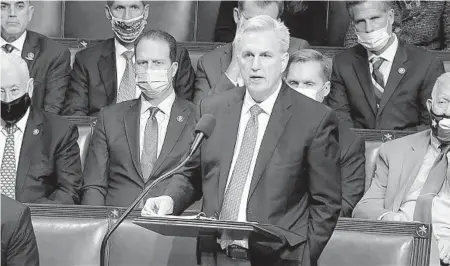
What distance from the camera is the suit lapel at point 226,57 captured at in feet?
13.1

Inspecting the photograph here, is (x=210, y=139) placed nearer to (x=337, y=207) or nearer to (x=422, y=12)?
(x=337, y=207)

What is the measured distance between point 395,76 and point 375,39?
0.17 metres

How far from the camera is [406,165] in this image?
3.36m

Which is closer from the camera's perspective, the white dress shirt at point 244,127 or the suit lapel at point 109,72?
the white dress shirt at point 244,127

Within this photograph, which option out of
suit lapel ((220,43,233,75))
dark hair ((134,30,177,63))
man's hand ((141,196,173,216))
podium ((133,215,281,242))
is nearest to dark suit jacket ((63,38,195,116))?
suit lapel ((220,43,233,75))

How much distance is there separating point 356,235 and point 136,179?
963 mm

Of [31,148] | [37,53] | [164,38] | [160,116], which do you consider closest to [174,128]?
[160,116]

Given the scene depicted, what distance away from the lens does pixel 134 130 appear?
3539 mm

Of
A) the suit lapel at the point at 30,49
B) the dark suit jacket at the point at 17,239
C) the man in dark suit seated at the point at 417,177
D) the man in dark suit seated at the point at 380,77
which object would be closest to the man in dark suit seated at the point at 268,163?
the dark suit jacket at the point at 17,239

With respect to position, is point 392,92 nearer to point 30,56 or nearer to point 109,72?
point 109,72

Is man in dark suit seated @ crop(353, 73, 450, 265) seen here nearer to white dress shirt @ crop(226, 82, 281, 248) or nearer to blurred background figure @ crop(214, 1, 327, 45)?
white dress shirt @ crop(226, 82, 281, 248)

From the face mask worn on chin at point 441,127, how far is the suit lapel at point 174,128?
2.79 ft

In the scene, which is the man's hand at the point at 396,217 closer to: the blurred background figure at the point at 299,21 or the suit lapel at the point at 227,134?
the suit lapel at the point at 227,134

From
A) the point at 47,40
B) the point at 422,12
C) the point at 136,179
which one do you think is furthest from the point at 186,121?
the point at 422,12
